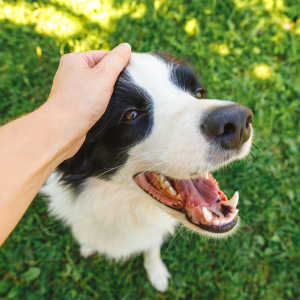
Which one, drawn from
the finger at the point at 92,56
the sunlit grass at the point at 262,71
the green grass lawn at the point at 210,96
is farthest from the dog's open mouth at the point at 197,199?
the sunlit grass at the point at 262,71

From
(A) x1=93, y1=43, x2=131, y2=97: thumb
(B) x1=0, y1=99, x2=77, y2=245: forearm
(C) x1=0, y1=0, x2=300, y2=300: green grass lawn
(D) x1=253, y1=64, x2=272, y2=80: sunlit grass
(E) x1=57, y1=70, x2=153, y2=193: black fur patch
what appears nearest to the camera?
(B) x1=0, y1=99, x2=77, y2=245: forearm

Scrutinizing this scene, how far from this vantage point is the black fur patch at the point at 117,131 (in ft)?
5.33

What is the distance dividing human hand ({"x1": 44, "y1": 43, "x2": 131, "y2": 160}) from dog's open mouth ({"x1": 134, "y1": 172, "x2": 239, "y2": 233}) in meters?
0.59

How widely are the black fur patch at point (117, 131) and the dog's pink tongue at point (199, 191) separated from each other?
0.50m

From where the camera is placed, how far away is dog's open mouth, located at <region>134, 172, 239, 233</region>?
1.63 meters

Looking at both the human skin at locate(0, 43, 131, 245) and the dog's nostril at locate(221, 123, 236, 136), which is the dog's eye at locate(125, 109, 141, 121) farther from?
the dog's nostril at locate(221, 123, 236, 136)

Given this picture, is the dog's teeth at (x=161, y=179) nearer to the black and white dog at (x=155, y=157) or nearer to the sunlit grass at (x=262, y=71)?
the black and white dog at (x=155, y=157)

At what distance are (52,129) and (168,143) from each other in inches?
27.2

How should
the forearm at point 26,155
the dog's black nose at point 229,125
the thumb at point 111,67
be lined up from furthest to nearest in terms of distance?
the thumb at point 111,67 < the dog's black nose at point 229,125 < the forearm at point 26,155

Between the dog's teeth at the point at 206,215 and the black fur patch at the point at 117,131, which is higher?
the black fur patch at the point at 117,131

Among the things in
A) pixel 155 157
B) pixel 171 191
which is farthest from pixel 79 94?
pixel 171 191

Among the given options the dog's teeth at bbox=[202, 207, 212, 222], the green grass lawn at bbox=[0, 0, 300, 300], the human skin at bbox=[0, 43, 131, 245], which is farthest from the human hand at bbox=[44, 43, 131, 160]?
the green grass lawn at bbox=[0, 0, 300, 300]

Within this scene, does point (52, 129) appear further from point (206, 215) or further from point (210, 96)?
point (210, 96)

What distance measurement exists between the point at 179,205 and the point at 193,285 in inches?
68.0
